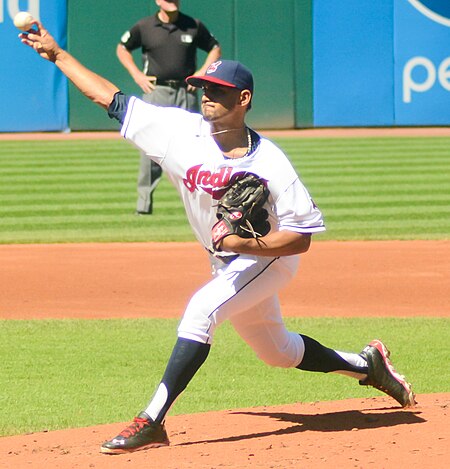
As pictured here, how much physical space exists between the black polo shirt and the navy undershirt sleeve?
284 inches

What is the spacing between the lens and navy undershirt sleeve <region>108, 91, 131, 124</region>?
4734mm

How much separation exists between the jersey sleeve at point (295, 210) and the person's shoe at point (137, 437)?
2.94ft

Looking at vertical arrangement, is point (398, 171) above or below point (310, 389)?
below

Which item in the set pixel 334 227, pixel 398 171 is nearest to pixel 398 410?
pixel 334 227

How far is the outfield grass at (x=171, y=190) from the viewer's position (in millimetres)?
11414

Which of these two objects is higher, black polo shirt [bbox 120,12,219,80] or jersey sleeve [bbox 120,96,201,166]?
jersey sleeve [bbox 120,96,201,166]

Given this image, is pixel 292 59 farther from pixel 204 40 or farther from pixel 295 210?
pixel 295 210

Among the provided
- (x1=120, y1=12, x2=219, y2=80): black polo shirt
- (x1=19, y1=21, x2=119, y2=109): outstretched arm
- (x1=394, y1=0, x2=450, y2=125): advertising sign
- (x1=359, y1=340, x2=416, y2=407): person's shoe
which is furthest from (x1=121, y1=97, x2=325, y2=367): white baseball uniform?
(x1=394, y1=0, x2=450, y2=125): advertising sign

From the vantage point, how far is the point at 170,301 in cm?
809

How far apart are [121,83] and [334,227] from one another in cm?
1037

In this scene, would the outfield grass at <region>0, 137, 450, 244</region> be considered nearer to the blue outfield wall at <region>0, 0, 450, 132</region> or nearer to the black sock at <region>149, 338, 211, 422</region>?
the blue outfield wall at <region>0, 0, 450, 132</region>

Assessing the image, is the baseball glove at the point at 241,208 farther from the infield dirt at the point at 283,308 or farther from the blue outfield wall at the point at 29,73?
the blue outfield wall at the point at 29,73

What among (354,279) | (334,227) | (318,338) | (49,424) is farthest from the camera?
(334,227)

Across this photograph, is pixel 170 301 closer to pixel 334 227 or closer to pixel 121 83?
pixel 334 227
